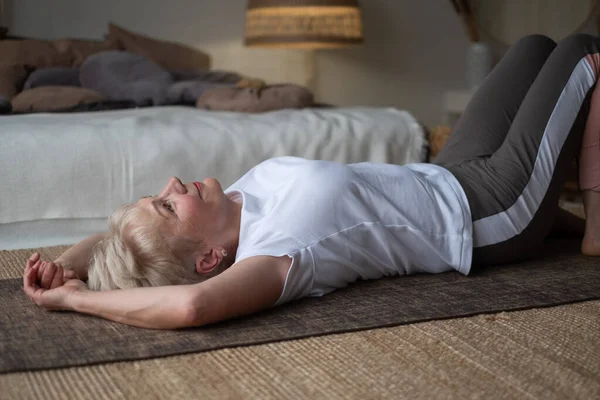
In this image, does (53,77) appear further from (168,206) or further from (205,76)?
(168,206)

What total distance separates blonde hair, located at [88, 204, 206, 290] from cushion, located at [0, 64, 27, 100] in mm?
1753

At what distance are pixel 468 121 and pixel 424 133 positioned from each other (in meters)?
0.76

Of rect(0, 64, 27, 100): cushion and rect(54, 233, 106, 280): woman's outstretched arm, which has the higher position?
rect(0, 64, 27, 100): cushion

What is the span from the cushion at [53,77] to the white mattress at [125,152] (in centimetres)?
57

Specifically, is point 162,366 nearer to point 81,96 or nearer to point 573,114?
point 573,114

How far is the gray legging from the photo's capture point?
1709 mm

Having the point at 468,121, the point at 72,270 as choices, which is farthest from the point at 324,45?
the point at 72,270

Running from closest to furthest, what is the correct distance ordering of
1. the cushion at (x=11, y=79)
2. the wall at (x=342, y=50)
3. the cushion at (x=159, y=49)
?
the cushion at (x=11, y=79), the cushion at (x=159, y=49), the wall at (x=342, y=50)

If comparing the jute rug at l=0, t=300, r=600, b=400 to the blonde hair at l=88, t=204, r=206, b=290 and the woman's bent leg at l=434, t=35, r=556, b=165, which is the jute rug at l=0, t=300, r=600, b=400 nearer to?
the blonde hair at l=88, t=204, r=206, b=290

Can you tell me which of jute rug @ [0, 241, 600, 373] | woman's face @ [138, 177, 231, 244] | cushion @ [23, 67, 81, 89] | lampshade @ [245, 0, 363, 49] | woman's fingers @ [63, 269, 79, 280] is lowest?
jute rug @ [0, 241, 600, 373]

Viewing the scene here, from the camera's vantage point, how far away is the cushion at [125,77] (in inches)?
122

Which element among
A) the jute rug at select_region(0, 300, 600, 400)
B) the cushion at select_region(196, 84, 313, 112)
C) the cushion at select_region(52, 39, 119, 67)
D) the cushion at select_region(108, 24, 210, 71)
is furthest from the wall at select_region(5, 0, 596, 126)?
the jute rug at select_region(0, 300, 600, 400)

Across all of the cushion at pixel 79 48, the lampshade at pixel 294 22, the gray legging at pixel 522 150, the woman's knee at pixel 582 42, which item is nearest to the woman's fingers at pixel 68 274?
the gray legging at pixel 522 150

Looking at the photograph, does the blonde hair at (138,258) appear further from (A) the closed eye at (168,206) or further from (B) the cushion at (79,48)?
(B) the cushion at (79,48)
